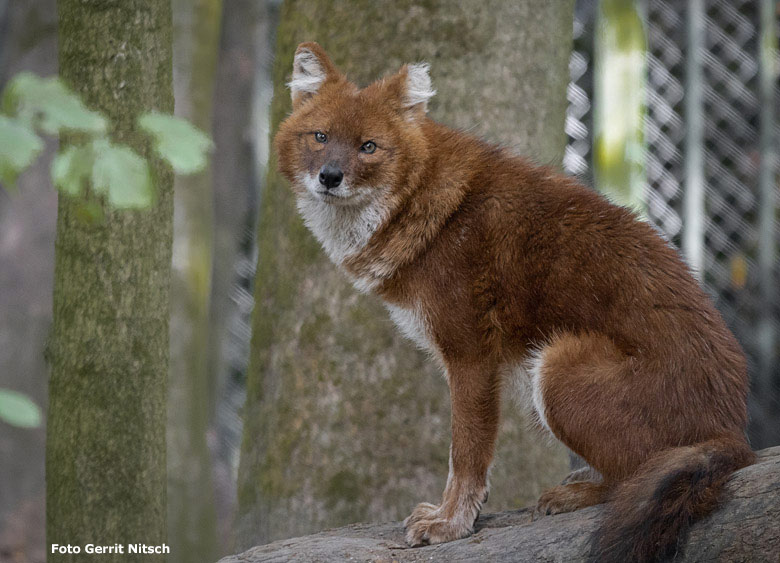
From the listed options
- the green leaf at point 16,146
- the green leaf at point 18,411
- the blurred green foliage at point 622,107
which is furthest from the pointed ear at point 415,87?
the blurred green foliage at point 622,107

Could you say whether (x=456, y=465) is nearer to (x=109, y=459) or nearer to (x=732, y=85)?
(x=109, y=459)

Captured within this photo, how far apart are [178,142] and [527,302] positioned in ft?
6.82

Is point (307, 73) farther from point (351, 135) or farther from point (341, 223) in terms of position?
point (341, 223)

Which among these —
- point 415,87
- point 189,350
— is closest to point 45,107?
point 415,87

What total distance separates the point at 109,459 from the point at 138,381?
0.31 meters

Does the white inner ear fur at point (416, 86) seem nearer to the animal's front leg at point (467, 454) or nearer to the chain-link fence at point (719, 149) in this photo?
the animal's front leg at point (467, 454)

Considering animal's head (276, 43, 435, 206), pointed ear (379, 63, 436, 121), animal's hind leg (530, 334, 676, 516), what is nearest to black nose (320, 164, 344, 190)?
animal's head (276, 43, 435, 206)

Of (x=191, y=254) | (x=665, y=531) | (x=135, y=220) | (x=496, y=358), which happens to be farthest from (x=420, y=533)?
(x=191, y=254)

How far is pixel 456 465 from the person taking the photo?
3.76 metres

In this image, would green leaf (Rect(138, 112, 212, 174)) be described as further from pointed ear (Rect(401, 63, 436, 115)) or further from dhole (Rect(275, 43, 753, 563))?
pointed ear (Rect(401, 63, 436, 115))

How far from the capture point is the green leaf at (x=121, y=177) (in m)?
1.79

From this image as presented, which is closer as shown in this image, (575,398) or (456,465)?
(575,398)

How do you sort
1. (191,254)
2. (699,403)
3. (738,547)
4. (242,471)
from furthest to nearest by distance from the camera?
1. (191,254)
2. (242,471)
3. (699,403)
4. (738,547)

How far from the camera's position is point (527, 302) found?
365 centimetres
